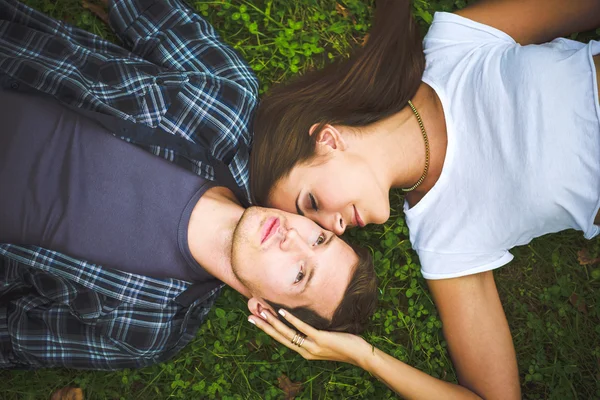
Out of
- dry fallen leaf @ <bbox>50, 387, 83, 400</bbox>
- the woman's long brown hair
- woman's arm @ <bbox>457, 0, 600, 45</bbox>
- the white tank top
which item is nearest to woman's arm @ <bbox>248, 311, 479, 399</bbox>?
the white tank top

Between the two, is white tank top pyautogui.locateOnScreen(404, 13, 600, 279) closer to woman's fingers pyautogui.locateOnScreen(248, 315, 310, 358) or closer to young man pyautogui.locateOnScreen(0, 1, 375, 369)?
young man pyautogui.locateOnScreen(0, 1, 375, 369)

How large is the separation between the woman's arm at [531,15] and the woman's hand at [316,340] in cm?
252

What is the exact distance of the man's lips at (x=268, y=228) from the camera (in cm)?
302

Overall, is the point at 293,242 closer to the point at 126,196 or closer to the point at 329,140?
the point at 329,140

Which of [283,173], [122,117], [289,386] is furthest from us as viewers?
[289,386]

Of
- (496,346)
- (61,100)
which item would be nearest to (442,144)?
(496,346)

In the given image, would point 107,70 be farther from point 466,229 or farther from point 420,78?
point 466,229

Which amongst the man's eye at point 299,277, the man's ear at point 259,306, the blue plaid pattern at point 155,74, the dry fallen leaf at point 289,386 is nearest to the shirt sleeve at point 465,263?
the man's eye at point 299,277

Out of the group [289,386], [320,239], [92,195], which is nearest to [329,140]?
[320,239]

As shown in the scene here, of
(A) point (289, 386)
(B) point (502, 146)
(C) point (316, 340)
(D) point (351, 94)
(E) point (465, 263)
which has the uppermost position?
(D) point (351, 94)

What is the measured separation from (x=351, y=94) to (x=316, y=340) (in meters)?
1.78

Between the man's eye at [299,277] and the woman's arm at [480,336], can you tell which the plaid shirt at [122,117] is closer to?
the man's eye at [299,277]

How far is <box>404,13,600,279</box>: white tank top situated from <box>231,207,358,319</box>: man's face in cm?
82

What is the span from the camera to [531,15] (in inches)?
137
